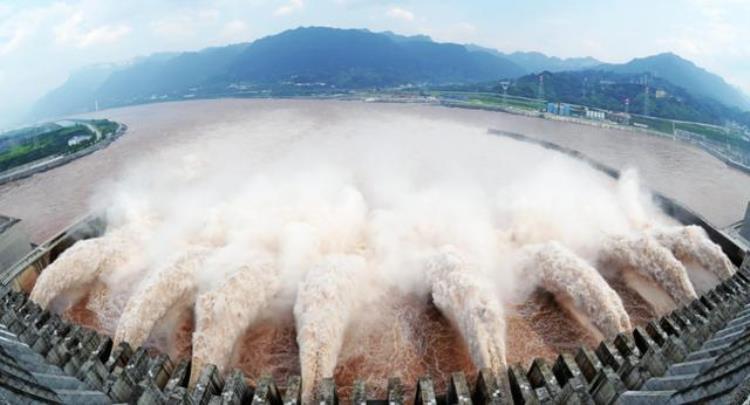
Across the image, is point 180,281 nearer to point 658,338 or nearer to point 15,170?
point 658,338

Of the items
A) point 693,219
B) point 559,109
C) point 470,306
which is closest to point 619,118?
point 559,109

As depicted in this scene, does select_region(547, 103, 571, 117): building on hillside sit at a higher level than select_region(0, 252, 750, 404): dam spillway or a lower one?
higher

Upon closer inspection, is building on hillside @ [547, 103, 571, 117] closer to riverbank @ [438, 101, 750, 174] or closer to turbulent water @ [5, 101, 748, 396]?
riverbank @ [438, 101, 750, 174]

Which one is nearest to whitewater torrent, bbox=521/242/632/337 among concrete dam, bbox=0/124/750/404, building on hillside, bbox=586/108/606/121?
concrete dam, bbox=0/124/750/404

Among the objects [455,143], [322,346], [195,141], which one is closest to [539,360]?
[322,346]

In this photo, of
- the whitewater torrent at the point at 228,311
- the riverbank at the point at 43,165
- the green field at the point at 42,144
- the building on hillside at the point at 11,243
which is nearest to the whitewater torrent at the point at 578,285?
the whitewater torrent at the point at 228,311

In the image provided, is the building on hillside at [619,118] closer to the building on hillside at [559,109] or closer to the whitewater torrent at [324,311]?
the building on hillside at [559,109]

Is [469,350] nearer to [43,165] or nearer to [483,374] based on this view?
[483,374]
